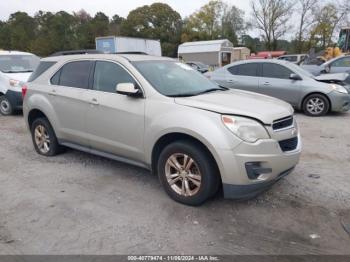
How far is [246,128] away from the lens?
3432mm

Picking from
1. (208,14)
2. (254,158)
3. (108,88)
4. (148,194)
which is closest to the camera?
(254,158)

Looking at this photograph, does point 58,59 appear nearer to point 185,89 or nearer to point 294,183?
point 185,89

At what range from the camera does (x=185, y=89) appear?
4.31 meters

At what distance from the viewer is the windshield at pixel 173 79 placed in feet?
13.7

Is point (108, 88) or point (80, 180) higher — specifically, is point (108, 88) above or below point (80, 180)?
above

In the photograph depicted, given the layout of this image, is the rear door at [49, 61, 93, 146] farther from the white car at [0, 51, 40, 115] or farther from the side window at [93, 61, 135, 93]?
the white car at [0, 51, 40, 115]

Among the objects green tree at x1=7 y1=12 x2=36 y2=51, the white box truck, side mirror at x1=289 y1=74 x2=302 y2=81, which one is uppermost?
green tree at x1=7 y1=12 x2=36 y2=51

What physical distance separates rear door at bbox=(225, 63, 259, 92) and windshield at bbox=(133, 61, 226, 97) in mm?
4754

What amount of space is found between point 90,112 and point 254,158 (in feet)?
7.77

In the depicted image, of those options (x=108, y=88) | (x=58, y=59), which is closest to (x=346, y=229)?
(x=108, y=88)

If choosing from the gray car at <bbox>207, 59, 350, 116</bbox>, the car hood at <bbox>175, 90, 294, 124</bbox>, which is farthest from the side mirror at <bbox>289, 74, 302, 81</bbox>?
the car hood at <bbox>175, 90, 294, 124</bbox>

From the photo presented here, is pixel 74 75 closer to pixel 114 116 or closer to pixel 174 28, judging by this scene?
pixel 114 116

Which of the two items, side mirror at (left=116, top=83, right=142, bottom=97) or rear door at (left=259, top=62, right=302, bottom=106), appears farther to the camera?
rear door at (left=259, top=62, right=302, bottom=106)

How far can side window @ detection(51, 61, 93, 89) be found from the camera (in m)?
4.82
